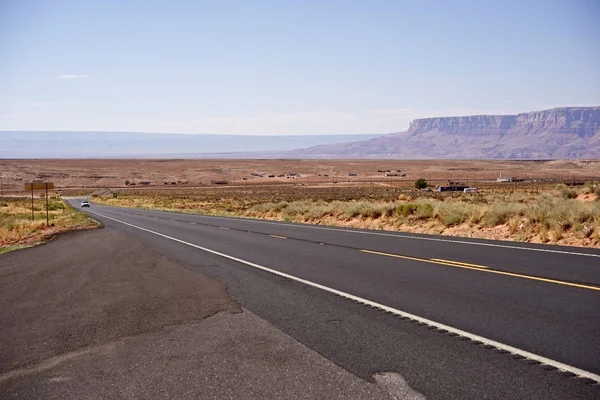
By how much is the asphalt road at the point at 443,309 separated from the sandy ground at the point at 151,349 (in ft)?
1.31

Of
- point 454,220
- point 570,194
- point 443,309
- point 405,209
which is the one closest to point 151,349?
point 443,309

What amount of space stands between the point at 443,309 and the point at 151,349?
13.3 feet

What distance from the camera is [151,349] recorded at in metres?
6.96

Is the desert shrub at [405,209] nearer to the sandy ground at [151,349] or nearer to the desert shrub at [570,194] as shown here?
the desert shrub at [570,194]

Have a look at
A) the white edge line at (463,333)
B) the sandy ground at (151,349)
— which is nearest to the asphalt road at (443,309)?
the white edge line at (463,333)

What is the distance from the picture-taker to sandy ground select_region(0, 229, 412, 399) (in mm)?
5578

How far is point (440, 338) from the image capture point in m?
6.96

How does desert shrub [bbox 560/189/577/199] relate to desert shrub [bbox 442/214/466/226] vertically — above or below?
above

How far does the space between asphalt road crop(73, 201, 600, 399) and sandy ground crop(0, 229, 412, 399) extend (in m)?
0.40

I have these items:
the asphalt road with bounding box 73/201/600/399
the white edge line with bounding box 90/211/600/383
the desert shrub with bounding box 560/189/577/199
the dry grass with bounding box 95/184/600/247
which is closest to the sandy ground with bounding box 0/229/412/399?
the asphalt road with bounding box 73/201/600/399

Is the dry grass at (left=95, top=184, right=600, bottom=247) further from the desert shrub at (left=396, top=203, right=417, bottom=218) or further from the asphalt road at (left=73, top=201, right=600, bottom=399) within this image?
the asphalt road at (left=73, top=201, right=600, bottom=399)

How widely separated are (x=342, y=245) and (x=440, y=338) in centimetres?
1114

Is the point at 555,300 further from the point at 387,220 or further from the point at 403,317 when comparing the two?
the point at 387,220

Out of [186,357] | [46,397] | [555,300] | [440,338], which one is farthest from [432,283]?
[46,397]
